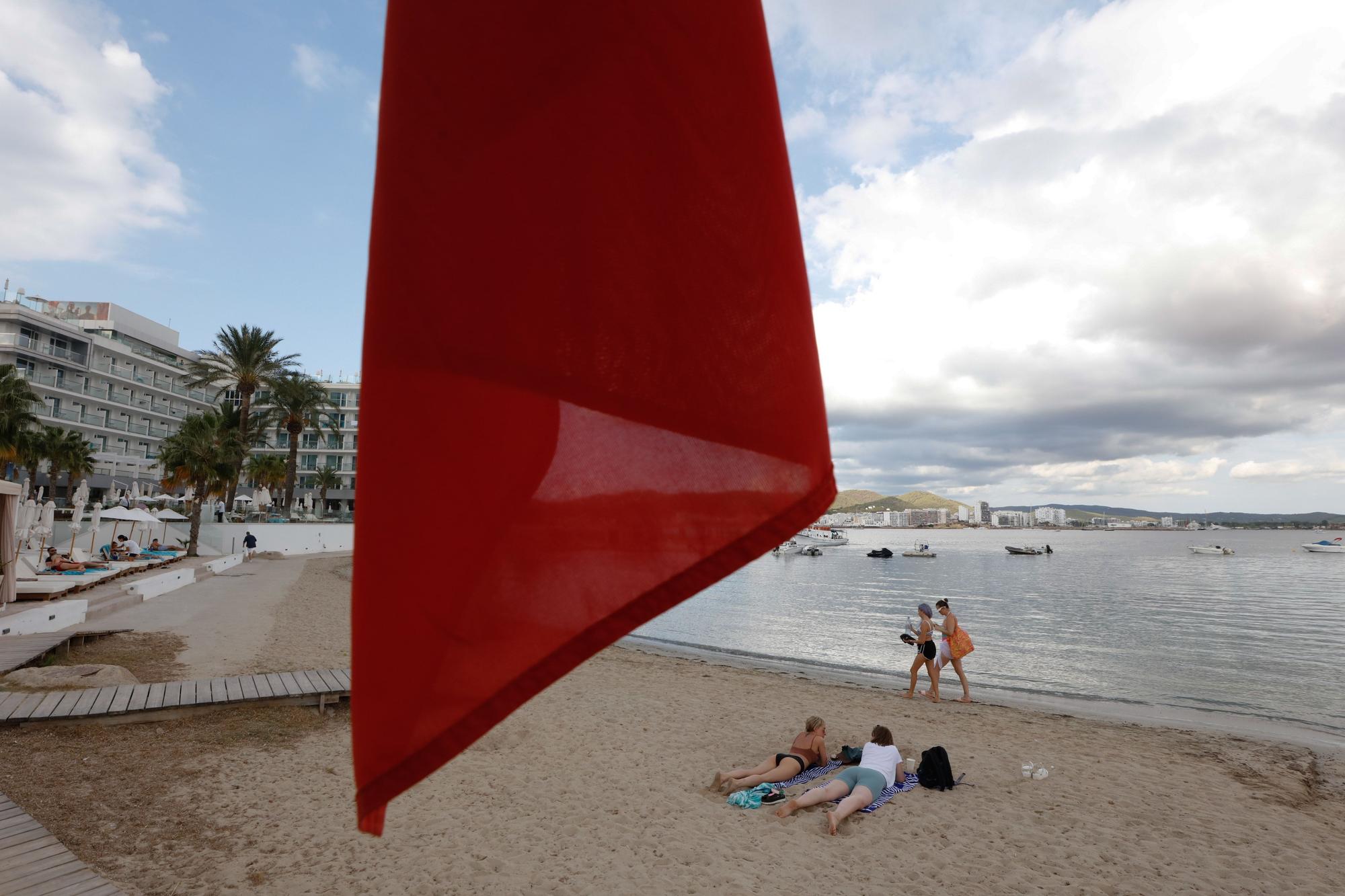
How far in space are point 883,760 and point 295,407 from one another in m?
50.3

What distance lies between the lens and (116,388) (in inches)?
2694

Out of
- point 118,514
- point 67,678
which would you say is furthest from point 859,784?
point 118,514

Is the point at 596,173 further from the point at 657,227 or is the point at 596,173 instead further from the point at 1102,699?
the point at 1102,699

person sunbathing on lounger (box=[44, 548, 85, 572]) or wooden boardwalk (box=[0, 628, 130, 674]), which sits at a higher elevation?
person sunbathing on lounger (box=[44, 548, 85, 572])

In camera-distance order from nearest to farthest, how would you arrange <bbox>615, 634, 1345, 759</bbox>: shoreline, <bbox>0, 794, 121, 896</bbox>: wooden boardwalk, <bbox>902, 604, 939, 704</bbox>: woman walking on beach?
<bbox>0, 794, 121, 896</bbox>: wooden boardwalk < <bbox>902, 604, 939, 704</bbox>: woman walking on beach < <bbox>615, 634, 1345, 759</bbox>: shoreline

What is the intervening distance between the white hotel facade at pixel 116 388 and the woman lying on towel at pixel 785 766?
153ft

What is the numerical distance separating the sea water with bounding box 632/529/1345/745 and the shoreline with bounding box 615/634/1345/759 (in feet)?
0.34

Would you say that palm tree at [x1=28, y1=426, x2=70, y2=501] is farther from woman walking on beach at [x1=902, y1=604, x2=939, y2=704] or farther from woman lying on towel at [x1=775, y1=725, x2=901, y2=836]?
woman lying on towel at [x1=775, y1=725, x2=901, y2=836]

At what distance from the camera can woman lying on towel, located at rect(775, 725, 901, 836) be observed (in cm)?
743

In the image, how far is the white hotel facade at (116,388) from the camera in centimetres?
5853

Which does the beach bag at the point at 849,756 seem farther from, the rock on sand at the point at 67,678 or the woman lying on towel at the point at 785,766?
the rock on sand at the point at 67,678

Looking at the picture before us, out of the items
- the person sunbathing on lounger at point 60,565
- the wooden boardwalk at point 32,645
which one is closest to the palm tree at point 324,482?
the person sunbathing on lounger at point 60,565

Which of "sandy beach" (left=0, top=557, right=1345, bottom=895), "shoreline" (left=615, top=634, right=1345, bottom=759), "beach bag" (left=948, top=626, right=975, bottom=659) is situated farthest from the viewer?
"shoreline" (left=615, top=634, right=1345, bottom=759)

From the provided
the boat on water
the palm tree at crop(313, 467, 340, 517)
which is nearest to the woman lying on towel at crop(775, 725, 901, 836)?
the palm tree at crop(313, 467, 340, 517)
